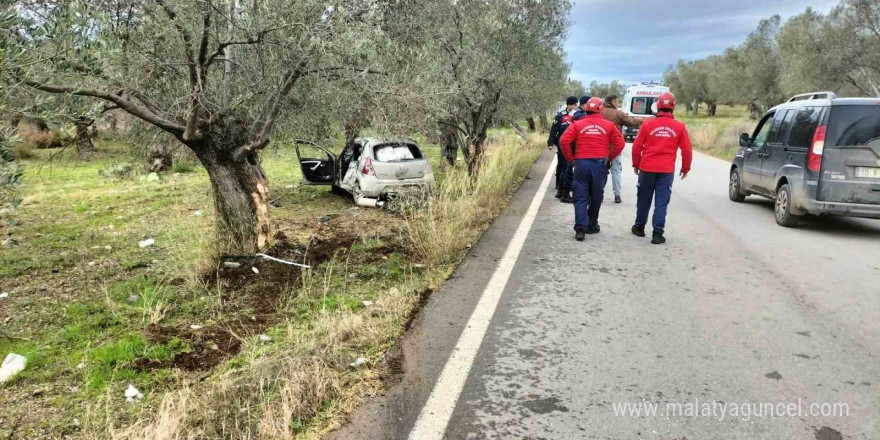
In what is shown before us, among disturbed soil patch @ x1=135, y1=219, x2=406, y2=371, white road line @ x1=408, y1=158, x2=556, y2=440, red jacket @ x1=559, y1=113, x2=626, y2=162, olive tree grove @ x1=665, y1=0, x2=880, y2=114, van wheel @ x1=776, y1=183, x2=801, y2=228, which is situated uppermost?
olive tree grove @ x1=665, y1=0, x2=880, y2=114

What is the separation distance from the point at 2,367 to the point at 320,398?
2695 millimetres

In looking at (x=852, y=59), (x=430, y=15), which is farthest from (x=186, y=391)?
(x=852, y=59)

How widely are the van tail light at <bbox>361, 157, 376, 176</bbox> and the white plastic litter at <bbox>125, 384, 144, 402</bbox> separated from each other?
788cm

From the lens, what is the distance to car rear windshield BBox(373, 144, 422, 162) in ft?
37.5

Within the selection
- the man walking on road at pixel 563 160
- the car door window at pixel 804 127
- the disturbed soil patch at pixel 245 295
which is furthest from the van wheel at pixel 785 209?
the disturbed soil patch at pixel 245 295

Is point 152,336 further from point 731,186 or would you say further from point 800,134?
point 731,186

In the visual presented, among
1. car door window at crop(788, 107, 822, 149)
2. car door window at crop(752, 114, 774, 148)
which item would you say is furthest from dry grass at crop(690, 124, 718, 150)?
car door window at crop(788, 107, 822, 149)

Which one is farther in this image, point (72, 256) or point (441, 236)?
point (72, 256)

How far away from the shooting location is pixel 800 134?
7.97 meters

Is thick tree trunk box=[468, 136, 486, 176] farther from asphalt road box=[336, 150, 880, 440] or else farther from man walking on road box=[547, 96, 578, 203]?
asphalt road box=[336, 150, 880, 440]

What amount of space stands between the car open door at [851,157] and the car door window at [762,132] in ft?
6.28

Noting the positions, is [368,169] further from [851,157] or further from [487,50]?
[851,157]

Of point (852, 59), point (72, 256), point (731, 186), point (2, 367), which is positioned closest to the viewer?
point (2, 367)

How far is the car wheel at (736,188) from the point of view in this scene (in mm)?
A: 10234
